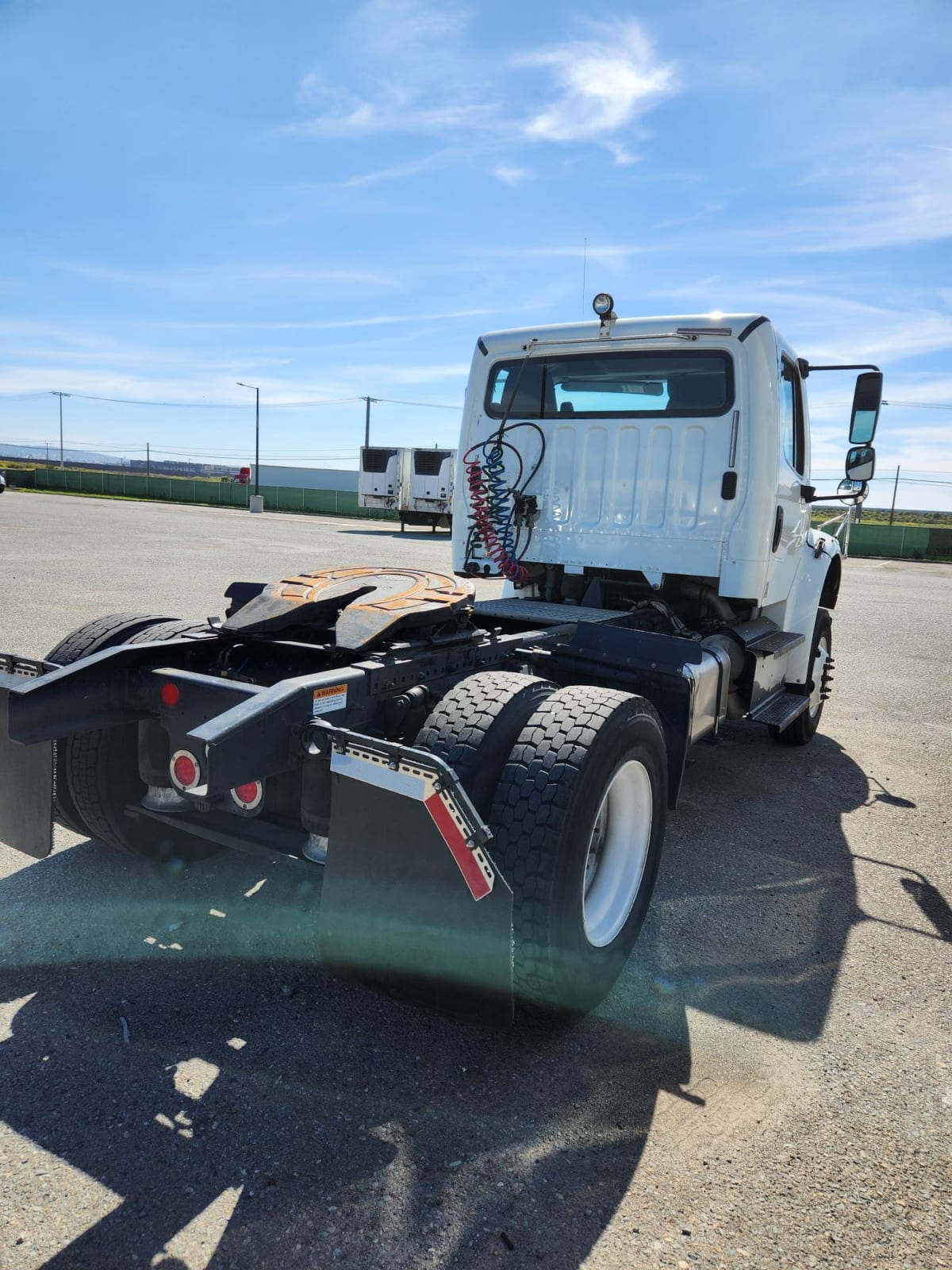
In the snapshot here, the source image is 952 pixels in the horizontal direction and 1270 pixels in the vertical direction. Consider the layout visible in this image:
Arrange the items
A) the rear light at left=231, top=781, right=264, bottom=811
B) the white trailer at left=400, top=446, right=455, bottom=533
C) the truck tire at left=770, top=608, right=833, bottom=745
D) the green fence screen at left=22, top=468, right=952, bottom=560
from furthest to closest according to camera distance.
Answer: the green fence screen at left=22, top=468, right=952, bottom=560, the white trailer at left=400, top=446, right=455, bottom=533, the truck tire at left=770, top=608, right=833, bottom=745, the rear light at left=231, top=781, right=264, bottom=811

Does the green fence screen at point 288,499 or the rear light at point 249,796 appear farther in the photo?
the green fence screen at point 288,499

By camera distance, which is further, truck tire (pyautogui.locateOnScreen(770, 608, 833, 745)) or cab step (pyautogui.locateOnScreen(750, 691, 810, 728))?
truck tire (pyautogui.locateOnScreen(770, 608, 833, 745))

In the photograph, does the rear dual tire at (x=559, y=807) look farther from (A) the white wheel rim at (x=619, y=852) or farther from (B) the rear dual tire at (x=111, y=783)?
(B) the rear dual tire at (x=111, y=783)

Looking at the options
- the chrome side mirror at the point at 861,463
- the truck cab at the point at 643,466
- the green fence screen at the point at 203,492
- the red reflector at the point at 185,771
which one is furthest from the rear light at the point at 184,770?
the green fence screen at the point at 203,492

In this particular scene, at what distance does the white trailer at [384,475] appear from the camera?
31.3 m

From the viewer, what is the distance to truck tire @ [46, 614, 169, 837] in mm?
3449

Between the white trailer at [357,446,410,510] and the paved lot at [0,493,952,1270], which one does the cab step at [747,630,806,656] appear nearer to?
the paved lot at [0,493,952,1270]

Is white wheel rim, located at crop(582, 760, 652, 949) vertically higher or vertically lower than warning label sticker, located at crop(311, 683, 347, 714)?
lower

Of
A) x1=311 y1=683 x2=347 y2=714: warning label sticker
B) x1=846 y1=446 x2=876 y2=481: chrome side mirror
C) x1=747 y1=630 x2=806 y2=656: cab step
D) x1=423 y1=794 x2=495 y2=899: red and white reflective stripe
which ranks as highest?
x1=846 y1=446 x2=876 y2=481: chrome side mirror

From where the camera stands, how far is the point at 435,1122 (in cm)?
242

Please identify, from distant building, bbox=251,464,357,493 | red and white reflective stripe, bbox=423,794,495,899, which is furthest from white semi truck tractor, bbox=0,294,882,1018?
distant building, bbox=251,464,357,493

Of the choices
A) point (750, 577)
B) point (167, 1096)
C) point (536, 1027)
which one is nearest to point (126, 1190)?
point (167, 1096)

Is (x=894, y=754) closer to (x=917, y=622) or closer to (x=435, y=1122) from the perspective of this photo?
(x=435, y=1122)

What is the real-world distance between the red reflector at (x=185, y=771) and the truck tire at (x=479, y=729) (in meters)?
0.69
